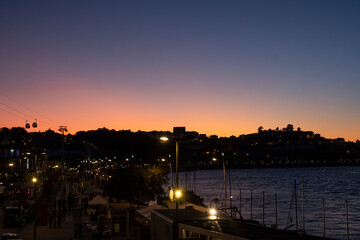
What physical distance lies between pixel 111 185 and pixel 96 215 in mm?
16608

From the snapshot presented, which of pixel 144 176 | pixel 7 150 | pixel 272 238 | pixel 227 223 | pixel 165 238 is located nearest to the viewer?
pixel 272 238

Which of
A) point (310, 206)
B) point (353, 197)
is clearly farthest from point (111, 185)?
point (353, 197)

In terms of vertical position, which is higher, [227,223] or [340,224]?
[227,223]

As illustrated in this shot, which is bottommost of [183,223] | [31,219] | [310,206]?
[310,206]

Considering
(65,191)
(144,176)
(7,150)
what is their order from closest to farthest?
(144,176) → (65,191) → (7,150)

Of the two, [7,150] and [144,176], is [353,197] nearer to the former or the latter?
[144,176]

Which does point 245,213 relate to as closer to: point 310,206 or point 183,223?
point 310,206

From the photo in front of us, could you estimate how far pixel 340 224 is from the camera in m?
70.2

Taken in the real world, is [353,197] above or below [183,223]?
below

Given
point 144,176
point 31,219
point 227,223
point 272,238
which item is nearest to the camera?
point 272,238

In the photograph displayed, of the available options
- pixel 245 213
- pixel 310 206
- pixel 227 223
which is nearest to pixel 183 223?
pixel 227 223

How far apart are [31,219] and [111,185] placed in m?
19.4

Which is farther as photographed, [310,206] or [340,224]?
[310,206]

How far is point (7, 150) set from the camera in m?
117
